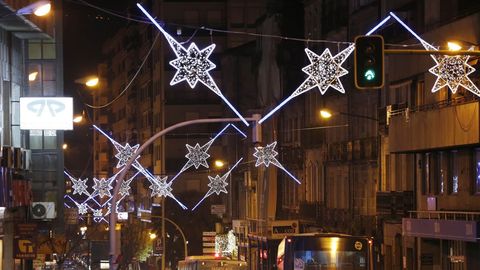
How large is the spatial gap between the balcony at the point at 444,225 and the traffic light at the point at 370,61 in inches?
766

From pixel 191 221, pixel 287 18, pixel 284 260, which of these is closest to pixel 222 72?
pixel 191 221

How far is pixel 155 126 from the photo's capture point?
107188mm

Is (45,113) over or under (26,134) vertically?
over

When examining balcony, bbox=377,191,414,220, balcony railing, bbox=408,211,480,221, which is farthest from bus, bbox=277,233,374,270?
balcony, bbox=377,191,414,220

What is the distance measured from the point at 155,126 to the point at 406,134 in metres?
66.5

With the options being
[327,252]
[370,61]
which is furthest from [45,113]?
[370,61]

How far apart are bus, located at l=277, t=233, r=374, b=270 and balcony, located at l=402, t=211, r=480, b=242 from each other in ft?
20.7

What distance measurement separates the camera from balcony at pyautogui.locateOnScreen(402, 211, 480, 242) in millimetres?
36312

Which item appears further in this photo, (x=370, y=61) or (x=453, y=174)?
(x=453, y=174)

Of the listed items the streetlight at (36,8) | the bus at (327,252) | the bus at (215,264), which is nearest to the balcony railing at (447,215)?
the bus at (327,252)

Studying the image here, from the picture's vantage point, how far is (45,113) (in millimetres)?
42750

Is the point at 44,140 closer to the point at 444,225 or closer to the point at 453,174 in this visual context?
the point at 453,174

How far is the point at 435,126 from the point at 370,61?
2266 centimetres

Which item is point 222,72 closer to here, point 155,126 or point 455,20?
point 155,126
